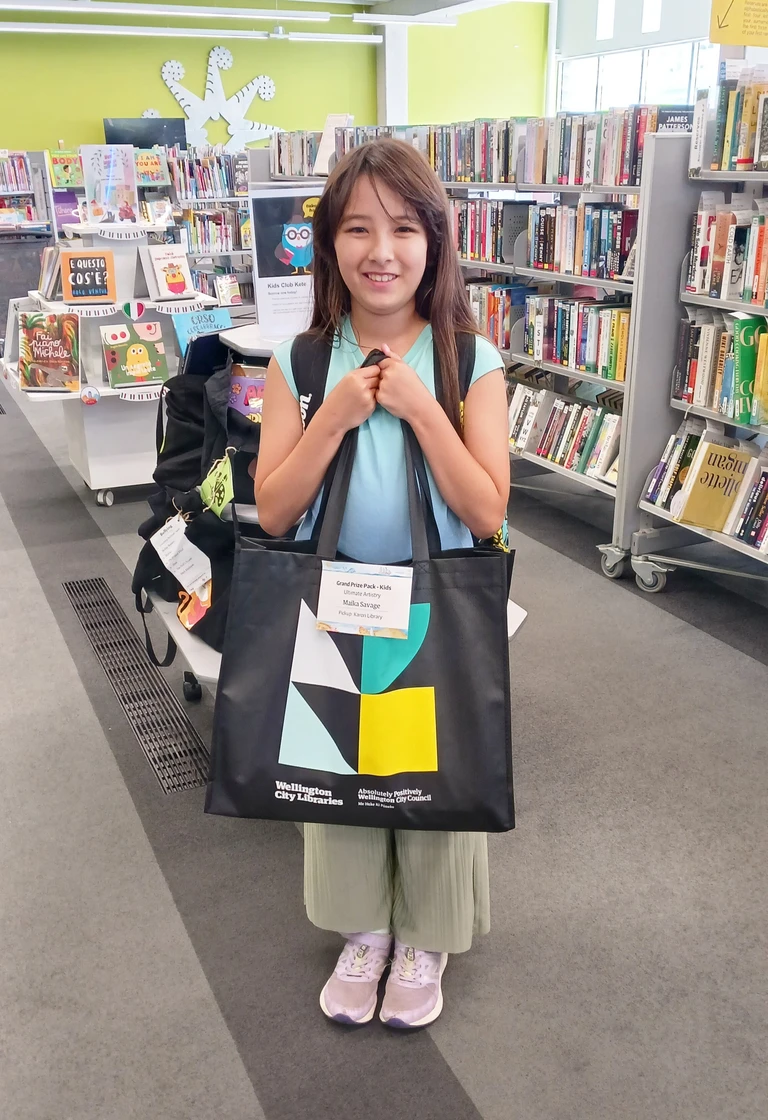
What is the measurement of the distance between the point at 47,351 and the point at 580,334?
2.30 metres

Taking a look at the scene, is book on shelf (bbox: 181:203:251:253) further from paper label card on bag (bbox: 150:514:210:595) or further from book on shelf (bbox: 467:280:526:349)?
paper label card on bag (bbox: 150:514:210:595)

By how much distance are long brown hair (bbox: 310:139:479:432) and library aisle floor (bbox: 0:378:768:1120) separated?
44.7 inches

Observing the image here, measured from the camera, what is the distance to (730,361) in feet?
10.7

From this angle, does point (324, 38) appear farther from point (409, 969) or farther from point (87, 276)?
point (409, 969)

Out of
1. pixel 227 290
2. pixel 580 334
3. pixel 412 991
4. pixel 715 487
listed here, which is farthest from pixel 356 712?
pixel 227 290

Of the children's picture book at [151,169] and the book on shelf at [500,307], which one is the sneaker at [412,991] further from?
the children's picture book at [151,169]

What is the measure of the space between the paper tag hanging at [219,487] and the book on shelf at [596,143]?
7.30 ft

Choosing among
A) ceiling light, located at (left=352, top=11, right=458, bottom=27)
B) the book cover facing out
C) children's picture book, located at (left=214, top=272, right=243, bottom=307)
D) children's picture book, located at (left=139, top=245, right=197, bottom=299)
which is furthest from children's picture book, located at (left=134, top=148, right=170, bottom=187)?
the book cover facing out

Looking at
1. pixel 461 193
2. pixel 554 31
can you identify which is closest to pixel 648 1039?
pixel 461 193

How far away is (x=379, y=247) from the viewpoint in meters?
1.36

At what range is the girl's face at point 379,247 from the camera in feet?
4.46

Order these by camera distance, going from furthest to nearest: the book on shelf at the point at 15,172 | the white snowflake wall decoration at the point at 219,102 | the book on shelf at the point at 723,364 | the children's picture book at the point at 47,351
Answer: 1. the white snowflake wall decoration at the point at 219,102
2. the book on shelf at the point at 15,172
3. the children's picture book at the point at 47,351
4. the book on shelf at the point at 723,364

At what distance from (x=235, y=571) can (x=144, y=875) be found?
1.10 meters

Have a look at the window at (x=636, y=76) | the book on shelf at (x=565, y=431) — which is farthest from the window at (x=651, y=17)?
the book on shelf at (x=565, y=431)
